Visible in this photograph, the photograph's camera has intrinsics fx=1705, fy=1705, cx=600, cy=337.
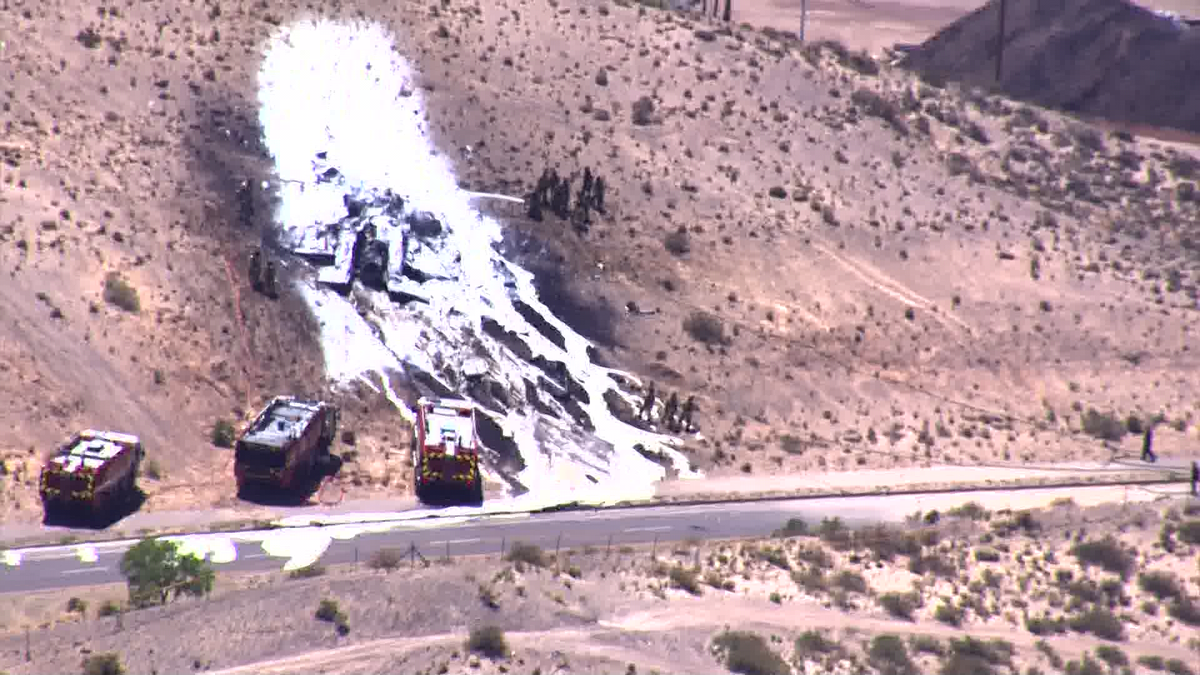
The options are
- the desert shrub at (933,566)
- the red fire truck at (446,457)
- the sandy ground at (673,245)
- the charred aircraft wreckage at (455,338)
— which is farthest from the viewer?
the charred aircraft wreckage at (455,338)

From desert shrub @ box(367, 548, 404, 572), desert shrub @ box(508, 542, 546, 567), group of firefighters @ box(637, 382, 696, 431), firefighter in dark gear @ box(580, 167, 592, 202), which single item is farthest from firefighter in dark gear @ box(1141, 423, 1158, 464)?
desert shrub @ box(367, 548, 404, 572)

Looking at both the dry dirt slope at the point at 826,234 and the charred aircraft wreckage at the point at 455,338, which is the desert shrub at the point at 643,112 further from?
the charred aircraft wreckage at the point at 455,338

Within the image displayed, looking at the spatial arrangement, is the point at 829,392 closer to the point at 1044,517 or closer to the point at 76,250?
the point at 1044,517

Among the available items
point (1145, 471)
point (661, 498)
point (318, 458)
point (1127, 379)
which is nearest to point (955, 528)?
point (661, 498)

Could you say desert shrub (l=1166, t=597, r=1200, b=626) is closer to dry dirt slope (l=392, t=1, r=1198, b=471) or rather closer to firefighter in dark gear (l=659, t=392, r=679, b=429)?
dry dirt slope (l=392, t=1, r=1198, b=471)

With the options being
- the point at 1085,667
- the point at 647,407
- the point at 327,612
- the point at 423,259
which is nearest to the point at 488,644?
the point at 327,612

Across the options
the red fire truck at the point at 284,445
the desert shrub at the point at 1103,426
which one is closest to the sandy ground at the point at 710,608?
the red fire truck at the point at 284,445
